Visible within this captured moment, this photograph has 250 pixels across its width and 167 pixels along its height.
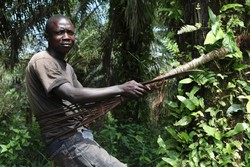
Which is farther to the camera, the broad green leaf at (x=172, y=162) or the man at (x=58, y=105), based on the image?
the broad green leaf at (x=172, y=162)

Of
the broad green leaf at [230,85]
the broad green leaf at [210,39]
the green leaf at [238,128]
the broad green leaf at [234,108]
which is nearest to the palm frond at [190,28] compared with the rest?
the broad green leaf at [210,39]

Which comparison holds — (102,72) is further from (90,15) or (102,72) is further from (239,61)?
(239,61)

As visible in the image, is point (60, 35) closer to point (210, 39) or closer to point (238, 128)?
point (210, 39)

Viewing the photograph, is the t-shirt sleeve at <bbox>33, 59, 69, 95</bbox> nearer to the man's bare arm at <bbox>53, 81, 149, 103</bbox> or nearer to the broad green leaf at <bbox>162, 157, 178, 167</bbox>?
the man's bare arm at <bbox>53, 81, 149, 103</bbox>

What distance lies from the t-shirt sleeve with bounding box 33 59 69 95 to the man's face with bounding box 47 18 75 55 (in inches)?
6.1

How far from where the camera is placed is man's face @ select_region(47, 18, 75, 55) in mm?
2282

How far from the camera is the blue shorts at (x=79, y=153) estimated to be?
2184mm

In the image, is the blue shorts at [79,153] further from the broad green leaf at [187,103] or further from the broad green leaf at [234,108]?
the broad green leaf at [234,108]

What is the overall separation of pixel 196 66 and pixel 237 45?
0.30 meters

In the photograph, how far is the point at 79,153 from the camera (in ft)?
Answer: 7.17

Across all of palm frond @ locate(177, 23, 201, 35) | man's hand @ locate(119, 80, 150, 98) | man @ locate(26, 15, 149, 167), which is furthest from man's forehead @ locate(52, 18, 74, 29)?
palm frond @ locate(177, 23, 201, 35)

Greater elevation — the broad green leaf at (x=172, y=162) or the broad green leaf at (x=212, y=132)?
the broad green leaf at (x=212, y=132)

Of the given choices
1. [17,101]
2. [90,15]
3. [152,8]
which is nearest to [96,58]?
[90,15]

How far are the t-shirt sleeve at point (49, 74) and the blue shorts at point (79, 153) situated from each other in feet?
1.16
